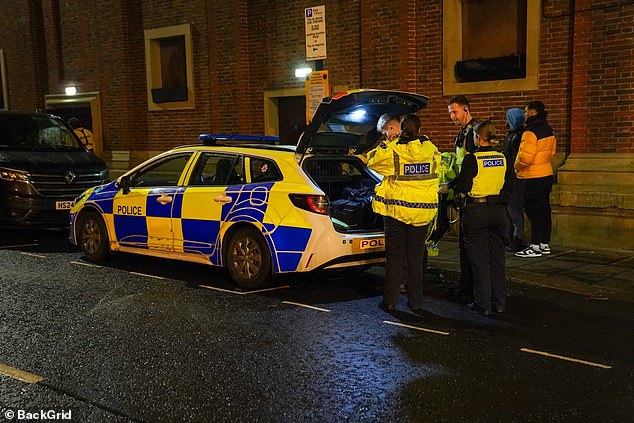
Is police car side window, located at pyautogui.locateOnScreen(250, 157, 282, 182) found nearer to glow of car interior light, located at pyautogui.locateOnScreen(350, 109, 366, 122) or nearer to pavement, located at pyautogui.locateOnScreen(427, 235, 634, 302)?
glow of car interior light, located at pyautogui.locateOnScreen(350, 109, 366, 122)

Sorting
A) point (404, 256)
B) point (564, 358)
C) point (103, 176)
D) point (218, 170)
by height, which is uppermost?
point (218, 170)

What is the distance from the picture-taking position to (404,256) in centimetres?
599

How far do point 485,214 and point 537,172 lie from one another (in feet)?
9.70

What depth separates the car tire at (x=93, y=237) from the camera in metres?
8.15

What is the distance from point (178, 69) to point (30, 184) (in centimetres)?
555

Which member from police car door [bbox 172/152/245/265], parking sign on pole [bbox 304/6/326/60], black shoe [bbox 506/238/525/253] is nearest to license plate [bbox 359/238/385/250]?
police car door [bbox 172/152/245/265]

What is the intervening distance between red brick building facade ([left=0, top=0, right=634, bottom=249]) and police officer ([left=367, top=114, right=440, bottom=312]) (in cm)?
394

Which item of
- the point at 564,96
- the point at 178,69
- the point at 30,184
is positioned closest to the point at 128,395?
the point at 30,184

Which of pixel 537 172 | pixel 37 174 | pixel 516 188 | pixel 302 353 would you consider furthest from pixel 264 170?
pixel 37 174

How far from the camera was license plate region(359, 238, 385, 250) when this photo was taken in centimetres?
650

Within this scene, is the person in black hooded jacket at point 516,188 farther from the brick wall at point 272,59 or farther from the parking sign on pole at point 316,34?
the parking sign on pole at point 316,34

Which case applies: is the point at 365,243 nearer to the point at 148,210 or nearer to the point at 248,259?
the point at 248,259

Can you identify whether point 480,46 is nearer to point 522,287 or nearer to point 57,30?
point 522,287

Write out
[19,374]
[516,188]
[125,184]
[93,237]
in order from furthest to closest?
[516,188], [93,237], [125,184], [19,374]
